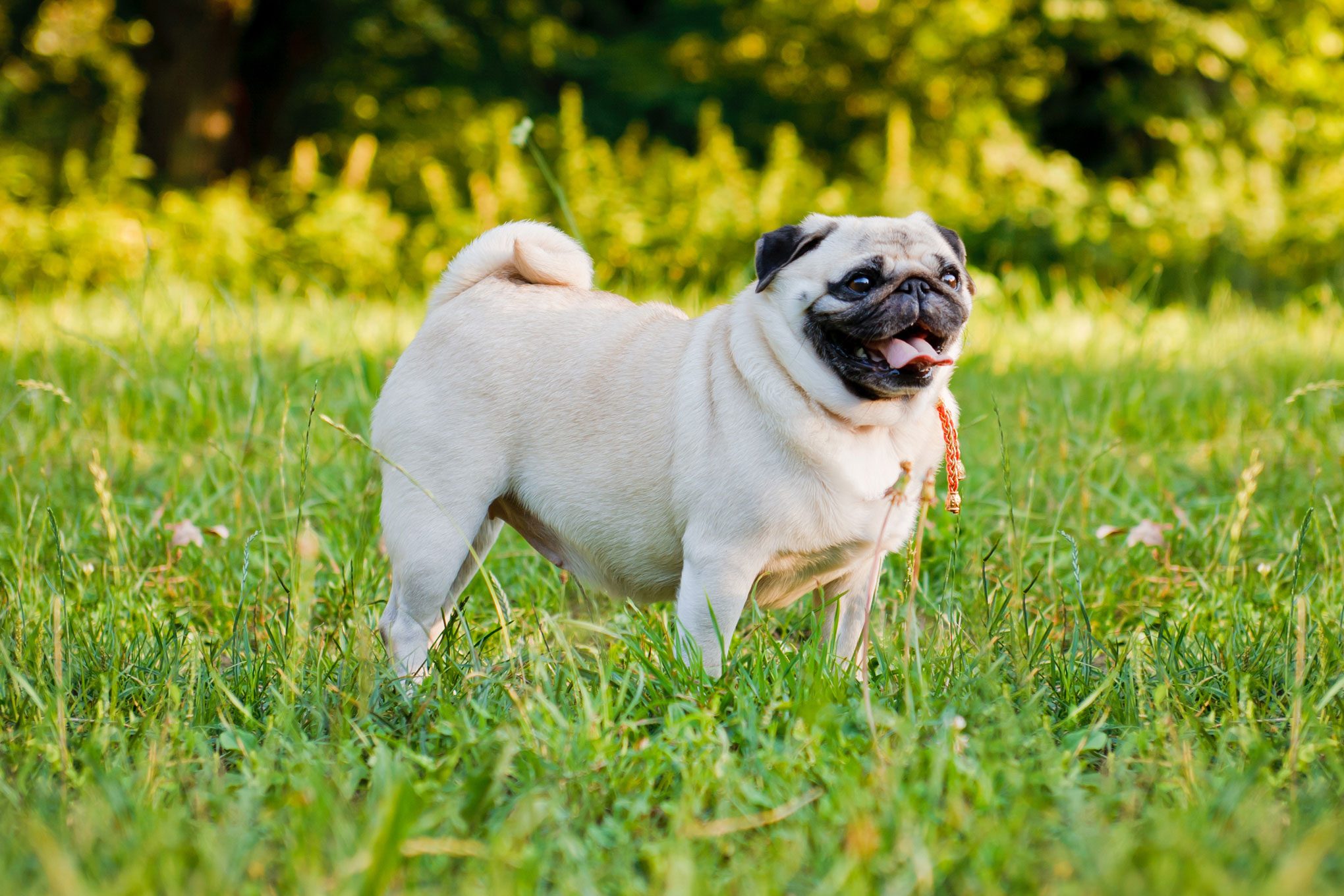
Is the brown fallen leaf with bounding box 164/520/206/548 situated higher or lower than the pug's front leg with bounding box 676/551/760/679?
lower

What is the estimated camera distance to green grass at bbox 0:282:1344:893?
1710 mm

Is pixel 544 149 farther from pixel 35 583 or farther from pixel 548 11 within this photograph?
pixel 35 583

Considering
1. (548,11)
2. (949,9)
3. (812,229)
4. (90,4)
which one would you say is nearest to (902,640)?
(812,229)

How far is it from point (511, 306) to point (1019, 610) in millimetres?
1547

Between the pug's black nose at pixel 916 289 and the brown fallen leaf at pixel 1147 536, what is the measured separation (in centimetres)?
118

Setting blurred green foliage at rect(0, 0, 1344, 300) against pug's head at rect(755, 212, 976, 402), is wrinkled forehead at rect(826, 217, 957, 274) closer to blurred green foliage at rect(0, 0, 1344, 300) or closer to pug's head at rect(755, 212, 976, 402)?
pug's head at rect(755, 212, 976, 402)

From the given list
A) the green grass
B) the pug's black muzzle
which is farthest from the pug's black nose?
the green grass

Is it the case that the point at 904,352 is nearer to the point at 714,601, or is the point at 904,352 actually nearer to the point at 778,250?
the point at 778,250

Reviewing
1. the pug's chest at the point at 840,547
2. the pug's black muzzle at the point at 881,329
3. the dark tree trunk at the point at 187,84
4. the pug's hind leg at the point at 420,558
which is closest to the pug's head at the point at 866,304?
the pug's black muzzle at the point at 881,329

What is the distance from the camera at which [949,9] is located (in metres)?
10.7

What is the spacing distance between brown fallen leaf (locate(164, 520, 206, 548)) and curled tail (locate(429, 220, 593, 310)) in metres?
0.99

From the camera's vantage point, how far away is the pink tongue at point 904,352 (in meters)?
2.62

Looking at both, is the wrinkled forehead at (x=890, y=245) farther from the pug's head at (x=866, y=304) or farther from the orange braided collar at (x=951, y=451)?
the orange braided collar at (x=951, y=451)

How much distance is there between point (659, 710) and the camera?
7.85 ft
